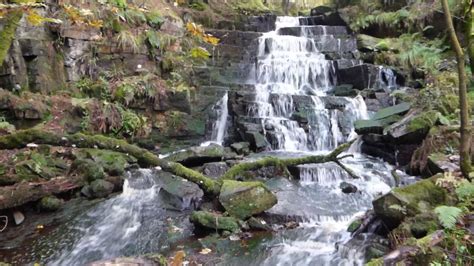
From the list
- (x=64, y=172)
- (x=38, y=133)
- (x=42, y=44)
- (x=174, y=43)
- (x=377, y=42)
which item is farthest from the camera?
(x=377, y=42)

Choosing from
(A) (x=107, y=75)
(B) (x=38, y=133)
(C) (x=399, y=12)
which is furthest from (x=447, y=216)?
(C) (x=399, y=12)

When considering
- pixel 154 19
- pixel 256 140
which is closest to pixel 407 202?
pixel 256 140

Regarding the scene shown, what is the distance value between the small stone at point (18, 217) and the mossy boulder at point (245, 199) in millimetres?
3178

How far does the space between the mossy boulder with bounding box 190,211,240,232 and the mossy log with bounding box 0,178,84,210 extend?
2733 millimetres

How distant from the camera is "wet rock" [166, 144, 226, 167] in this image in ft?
28.5

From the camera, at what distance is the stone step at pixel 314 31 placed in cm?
1560

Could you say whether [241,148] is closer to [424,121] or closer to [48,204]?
[424,121]

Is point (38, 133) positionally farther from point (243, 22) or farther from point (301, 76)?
point (243, 22)

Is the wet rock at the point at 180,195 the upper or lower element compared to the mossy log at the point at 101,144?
lower

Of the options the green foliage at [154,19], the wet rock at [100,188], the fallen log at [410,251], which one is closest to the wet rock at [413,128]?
the fallen log at [410,251]

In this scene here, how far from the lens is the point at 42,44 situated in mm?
9430

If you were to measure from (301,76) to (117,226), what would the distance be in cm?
869

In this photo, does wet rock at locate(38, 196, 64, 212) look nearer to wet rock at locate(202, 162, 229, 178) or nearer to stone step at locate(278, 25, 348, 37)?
wet rock at locate(202, 162, 229, 178)

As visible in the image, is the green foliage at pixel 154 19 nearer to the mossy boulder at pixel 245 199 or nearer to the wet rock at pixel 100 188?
the wet rock at pixel 100 188
